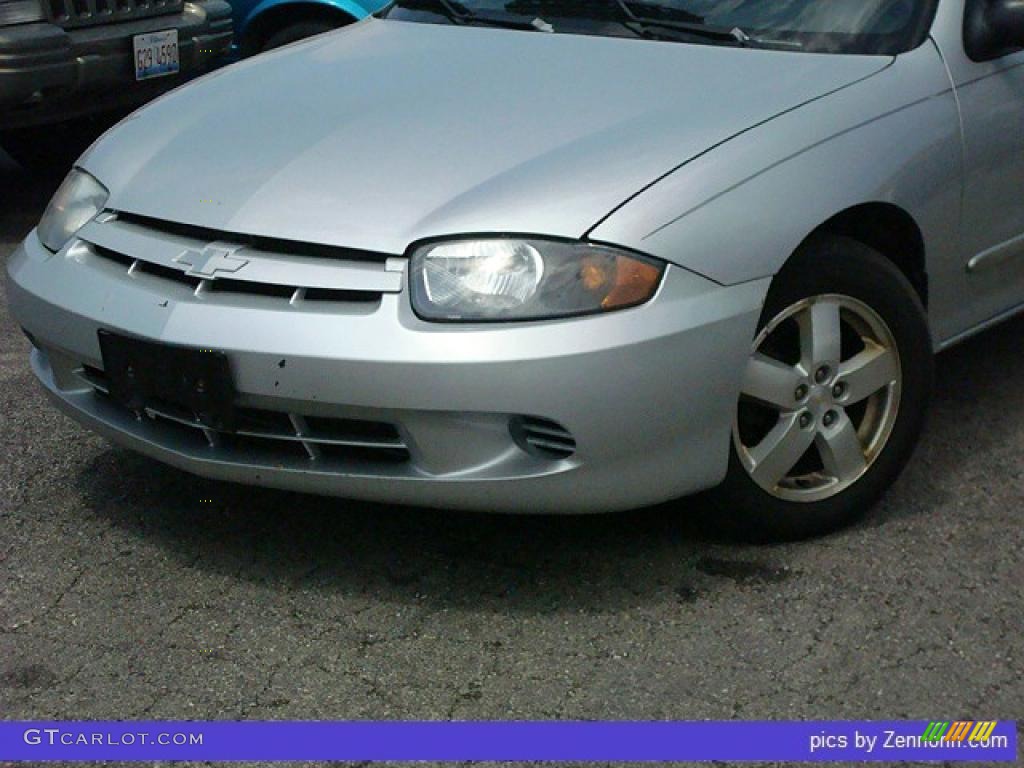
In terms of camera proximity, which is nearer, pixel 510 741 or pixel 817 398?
pixel 510 741

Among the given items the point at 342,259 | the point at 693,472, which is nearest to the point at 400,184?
the point at 342,259

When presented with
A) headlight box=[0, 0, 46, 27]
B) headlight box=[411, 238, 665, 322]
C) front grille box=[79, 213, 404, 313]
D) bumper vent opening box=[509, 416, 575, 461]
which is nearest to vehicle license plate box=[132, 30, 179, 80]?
headlight box=[0, 0, 46, 27]

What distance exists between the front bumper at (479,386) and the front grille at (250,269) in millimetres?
20

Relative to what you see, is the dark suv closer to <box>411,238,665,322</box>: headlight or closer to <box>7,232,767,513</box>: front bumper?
<box>7,232,767,513</box>: front bumper

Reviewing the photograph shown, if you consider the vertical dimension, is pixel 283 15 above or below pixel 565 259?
below

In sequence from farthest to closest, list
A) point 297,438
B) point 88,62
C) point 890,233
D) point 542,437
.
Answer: point 88,62 < point 890,233 < point 297,438 < point 542,437

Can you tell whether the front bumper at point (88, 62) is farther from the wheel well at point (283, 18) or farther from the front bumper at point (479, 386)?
the front bumper at point (479, 386)

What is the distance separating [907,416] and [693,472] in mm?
645

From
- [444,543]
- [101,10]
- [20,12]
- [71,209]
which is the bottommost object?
[444,543]

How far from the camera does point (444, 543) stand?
11.9 feet

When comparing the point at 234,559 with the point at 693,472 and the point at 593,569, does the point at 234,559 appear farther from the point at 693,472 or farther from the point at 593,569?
the point at 693,472

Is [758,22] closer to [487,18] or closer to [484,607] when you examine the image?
[487,18]

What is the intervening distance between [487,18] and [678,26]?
525 mm

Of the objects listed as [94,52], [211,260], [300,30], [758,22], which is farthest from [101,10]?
[211,260]
